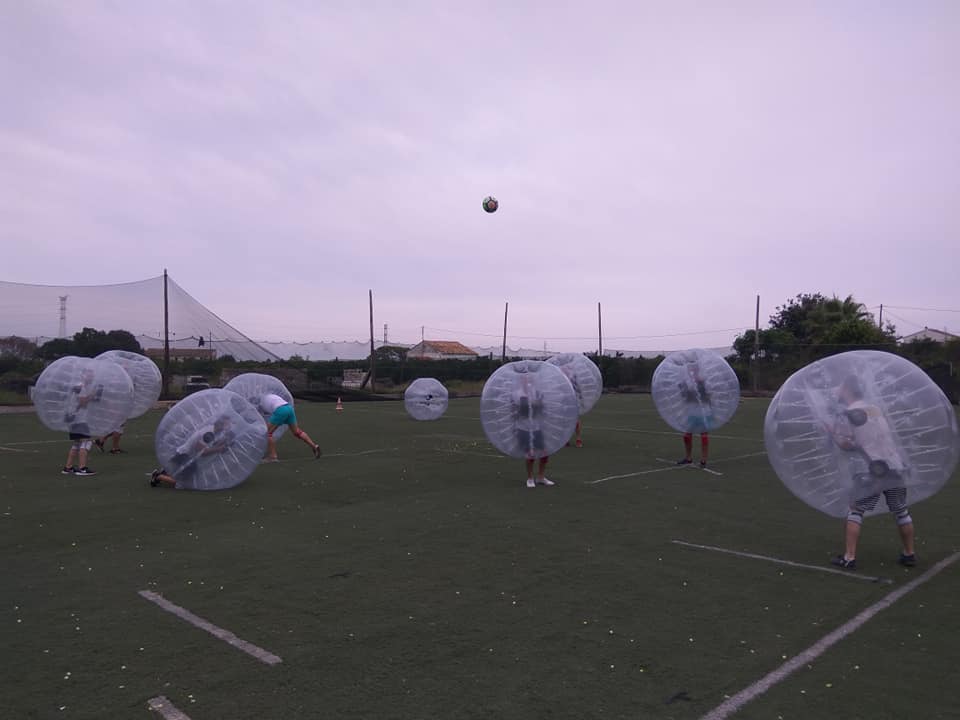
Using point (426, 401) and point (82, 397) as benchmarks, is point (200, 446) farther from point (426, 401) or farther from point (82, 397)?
point (426, 401)

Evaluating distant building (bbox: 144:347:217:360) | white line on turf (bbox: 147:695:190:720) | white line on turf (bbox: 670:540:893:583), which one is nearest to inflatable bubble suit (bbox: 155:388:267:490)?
white line on turf (bbox: 670:540:893:583)

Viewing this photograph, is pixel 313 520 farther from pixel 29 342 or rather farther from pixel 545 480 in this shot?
pixel 29 342

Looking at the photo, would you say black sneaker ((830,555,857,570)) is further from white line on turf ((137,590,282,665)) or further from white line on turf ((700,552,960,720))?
white line on turf ((137,590,282,665))

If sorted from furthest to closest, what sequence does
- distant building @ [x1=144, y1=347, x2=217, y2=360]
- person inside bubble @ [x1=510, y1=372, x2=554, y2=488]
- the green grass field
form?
distant building @ [x1=144, y1=347, x2=217, y2=360] < person inside bubble @ [x1=510, y1=372, x2=554, y2=488] < the green grass field

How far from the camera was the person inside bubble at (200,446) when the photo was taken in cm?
1004

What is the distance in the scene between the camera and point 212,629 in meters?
4.99

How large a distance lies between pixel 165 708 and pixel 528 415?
6877 mm

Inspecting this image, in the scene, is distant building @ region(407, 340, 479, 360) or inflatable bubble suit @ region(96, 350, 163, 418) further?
distant building @ region(407, 340, 479, 360)

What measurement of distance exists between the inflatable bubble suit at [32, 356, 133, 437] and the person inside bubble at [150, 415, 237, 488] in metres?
2.25

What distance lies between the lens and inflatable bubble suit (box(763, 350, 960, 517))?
606 cm

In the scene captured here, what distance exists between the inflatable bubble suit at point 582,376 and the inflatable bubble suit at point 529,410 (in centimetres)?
560

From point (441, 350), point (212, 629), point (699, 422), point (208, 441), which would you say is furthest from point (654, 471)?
point (441, 350)

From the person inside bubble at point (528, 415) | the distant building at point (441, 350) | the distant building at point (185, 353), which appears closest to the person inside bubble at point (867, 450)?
the person inside bubble at point (528, 415)

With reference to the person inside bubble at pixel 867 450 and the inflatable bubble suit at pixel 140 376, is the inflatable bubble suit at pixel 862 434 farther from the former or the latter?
the inflatable bubble suit at pixel 140 376
